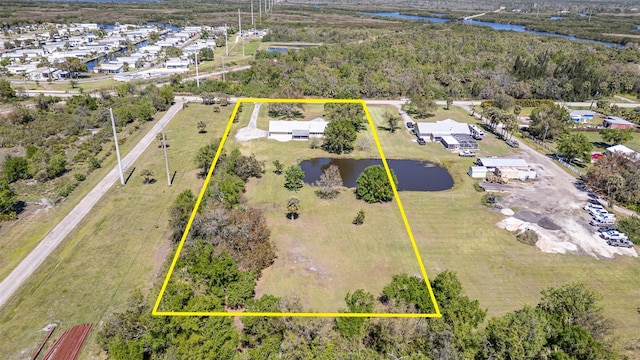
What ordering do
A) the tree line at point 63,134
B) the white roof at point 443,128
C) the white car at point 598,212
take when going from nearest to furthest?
the white car at point 598,212, the tree line at point 63,134, the white roof at point 443,128

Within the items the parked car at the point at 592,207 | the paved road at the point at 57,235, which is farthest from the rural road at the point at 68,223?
the parked car at the point at 592,207

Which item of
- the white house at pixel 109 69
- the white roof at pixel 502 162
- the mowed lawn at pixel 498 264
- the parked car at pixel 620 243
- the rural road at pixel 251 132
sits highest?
the white house at pixel 109 69

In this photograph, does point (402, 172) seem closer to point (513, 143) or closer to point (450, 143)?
point (450, 143)

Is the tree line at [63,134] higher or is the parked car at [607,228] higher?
the tree line at [63,134]

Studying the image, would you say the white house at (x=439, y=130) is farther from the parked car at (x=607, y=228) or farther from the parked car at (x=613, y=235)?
the parked car at (x=613, y=235)

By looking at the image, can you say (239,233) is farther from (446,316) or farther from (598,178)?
(598,178)

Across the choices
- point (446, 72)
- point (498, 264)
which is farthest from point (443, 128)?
point (446, 72)
